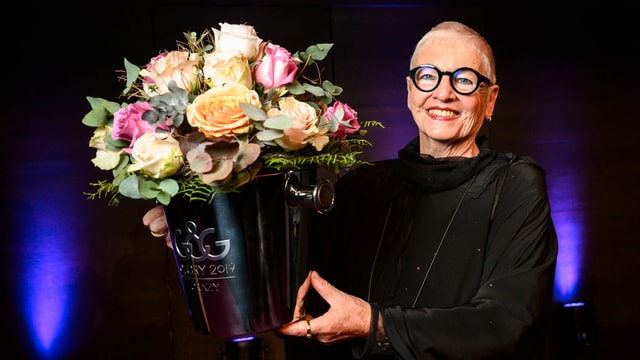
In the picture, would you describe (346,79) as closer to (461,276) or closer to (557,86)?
(557,86)

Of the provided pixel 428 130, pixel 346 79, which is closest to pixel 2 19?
pixel 346 79

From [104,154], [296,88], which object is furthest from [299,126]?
[104,154]

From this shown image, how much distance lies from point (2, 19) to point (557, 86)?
326 centimetres

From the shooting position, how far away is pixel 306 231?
1.47 m

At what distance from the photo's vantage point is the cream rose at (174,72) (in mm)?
1363

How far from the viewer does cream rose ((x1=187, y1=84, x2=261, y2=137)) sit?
1.26 meters

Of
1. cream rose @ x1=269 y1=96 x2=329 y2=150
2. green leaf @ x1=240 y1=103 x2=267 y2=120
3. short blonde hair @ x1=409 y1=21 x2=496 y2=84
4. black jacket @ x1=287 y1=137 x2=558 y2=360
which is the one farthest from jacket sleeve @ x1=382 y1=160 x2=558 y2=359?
green leaf @ x1=240 y1=103 x2=267 y2=120

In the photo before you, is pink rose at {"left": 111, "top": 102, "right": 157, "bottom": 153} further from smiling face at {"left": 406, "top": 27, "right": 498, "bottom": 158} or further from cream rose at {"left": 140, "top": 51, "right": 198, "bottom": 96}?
smiling face at {"left": 406, "top": 27, "right": 498, "bottom": 158}

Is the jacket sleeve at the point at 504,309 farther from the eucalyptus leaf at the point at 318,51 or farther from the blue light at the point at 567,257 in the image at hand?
the blue light at the point at 567,257

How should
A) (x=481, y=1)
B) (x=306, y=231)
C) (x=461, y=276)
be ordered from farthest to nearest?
(x=481, y=1) → (x=461, y=276) → (x=306, y=231)

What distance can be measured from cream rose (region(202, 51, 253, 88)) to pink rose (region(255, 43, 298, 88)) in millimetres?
52

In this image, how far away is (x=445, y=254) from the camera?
192 centimetres

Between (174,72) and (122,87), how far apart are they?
250 centimetres

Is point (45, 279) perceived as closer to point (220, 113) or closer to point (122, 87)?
point (122, 87)
